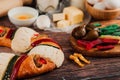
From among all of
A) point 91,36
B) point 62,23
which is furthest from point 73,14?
point 91,36

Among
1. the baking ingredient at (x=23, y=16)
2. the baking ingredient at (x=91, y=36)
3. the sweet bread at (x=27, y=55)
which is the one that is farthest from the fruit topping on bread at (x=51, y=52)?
the baking ingredient at (x=23, y=16)

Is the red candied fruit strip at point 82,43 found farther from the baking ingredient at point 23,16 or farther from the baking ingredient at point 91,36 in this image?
the baking ingredient at point 23,16

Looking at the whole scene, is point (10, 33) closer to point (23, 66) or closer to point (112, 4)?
point (23, 66)

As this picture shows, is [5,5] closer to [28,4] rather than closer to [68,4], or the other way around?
[28,4]

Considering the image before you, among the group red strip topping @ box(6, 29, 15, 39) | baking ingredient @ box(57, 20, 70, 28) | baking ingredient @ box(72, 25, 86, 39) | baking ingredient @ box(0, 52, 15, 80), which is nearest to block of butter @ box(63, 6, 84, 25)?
baking ingredient @ box(57, 20, 70, 28)

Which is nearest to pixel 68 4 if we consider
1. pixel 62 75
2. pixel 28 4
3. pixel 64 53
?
pixel 28 4

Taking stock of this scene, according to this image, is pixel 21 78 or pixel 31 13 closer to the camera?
pixel 21 78
